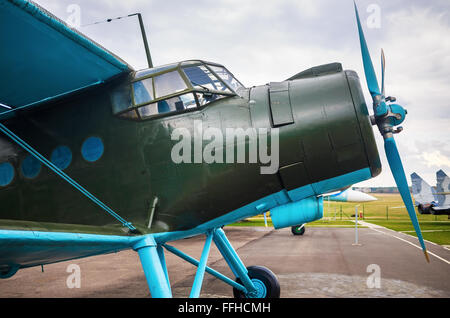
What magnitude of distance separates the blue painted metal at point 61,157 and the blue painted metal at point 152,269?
142cm

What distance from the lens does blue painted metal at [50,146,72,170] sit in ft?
13.6

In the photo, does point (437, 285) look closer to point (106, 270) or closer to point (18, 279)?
point (106, 270)

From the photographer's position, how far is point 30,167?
4.30m

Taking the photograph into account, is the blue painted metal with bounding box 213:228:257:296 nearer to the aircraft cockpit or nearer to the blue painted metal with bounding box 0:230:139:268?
the blue painted metal with bounding box 0:230:139:268

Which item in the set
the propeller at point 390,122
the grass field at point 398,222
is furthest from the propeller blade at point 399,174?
the grass field at point 398,222

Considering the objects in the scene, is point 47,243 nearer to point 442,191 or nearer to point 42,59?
point 42,59

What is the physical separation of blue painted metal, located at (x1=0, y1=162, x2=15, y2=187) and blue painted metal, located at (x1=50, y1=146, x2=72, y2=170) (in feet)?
2.28

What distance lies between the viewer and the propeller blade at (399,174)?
161 inches

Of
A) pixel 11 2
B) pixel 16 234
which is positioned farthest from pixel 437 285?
pixel 11 2

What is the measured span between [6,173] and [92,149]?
1.32 meters

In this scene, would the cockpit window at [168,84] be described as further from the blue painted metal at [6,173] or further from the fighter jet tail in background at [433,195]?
the fighter jet tail in background at [433,195]

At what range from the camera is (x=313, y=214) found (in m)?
4.37

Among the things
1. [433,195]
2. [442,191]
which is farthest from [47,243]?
[433,195]
